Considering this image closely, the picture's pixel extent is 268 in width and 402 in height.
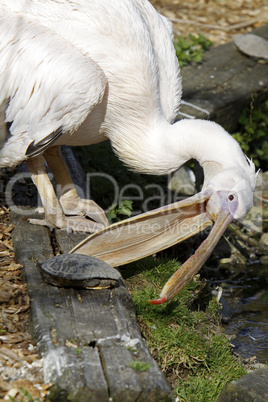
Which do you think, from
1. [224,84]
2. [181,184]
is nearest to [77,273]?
[181,184]

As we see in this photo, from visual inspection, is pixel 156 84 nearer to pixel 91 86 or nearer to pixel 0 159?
pixel 91 86

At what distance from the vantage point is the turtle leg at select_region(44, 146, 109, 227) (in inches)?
178

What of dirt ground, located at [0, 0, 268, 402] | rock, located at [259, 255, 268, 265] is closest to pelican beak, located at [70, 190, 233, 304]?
dirt ground, located at [0, 0, 268, 402]

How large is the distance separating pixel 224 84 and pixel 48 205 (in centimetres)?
367

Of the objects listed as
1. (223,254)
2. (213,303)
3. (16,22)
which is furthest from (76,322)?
(223,254)

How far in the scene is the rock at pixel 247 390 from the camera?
9.98 feet

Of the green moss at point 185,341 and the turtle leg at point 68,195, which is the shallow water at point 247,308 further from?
the turtle leg at point 68,195

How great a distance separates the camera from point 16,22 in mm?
3928

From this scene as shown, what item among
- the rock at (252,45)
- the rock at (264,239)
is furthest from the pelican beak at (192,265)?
the rock at (252,45)

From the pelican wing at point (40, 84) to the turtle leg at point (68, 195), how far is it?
26.8 inches

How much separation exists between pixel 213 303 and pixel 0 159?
199 cm

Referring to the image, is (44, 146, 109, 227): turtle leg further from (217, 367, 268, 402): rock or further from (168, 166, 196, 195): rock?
(217, 367, 268, 402): rock

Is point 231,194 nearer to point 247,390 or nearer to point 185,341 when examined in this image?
point 185,341

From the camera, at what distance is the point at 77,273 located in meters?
3.22
